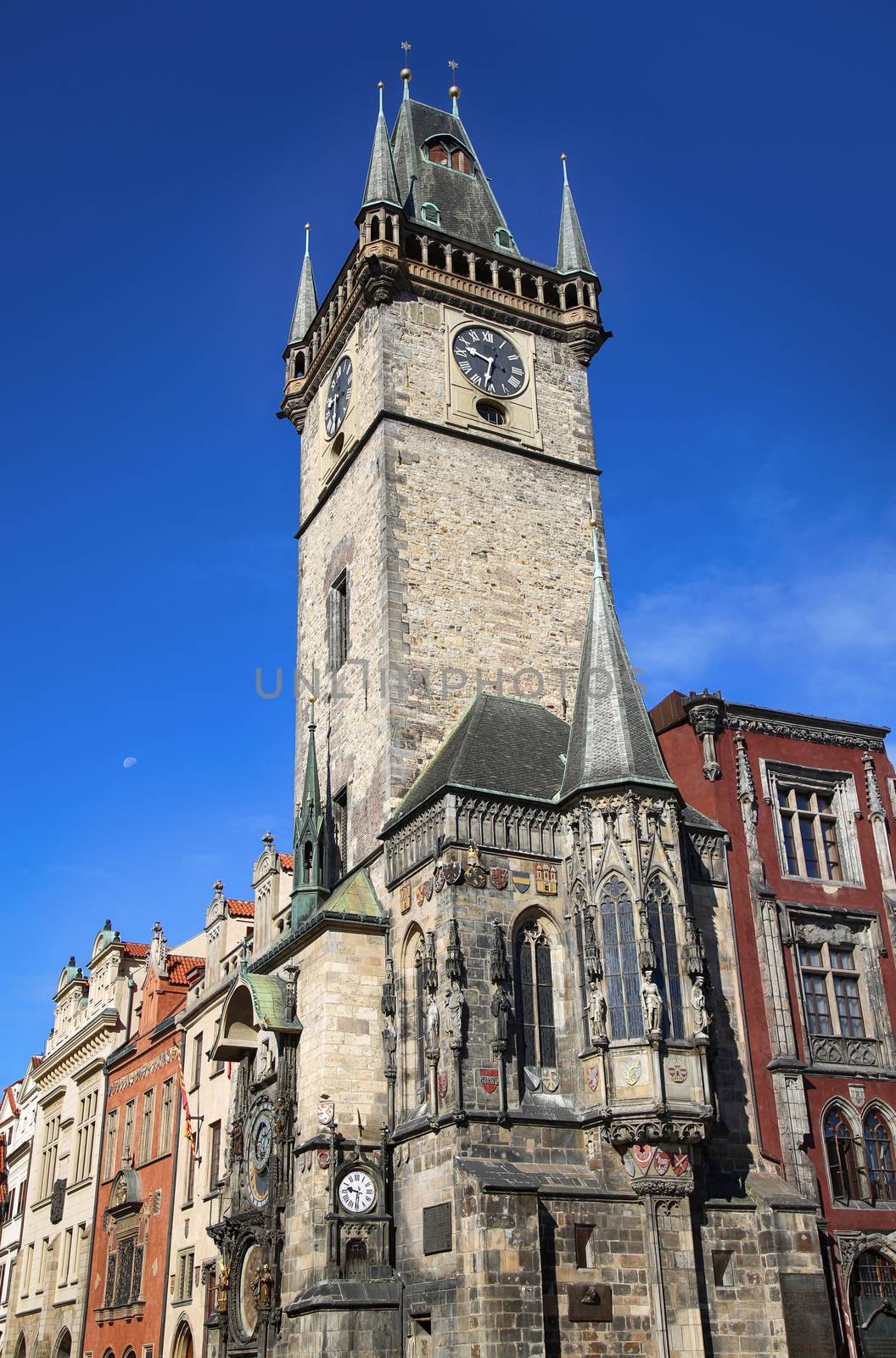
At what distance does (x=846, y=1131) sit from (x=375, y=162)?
75.5 ft

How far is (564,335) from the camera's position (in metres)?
31.6

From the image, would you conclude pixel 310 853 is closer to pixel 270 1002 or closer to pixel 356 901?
pixel 356 901

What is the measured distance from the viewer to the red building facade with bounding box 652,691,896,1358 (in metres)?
20.9

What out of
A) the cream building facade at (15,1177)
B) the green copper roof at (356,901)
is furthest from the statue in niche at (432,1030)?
the cream building facade at (15,1177)

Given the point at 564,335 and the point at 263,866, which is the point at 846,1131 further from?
the point at 564,335

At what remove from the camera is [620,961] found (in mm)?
20062

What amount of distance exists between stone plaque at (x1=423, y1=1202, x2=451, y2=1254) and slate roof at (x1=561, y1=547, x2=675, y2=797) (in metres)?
6.76

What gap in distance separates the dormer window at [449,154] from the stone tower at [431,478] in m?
0.89

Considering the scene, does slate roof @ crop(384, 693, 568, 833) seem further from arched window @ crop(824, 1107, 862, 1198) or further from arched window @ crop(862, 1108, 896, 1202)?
arched window @ crop(862, 1108, 896, 1202)

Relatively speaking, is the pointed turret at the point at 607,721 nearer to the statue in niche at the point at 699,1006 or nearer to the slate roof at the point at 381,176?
the statue in niche at the point at 699,1006

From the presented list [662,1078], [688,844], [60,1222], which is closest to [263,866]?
[688,844]

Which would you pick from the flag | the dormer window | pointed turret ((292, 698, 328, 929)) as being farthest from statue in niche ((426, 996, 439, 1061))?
the dormer window

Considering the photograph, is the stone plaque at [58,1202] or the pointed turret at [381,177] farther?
the stone plaque at [58,1202]

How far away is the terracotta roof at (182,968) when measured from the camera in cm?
3522
